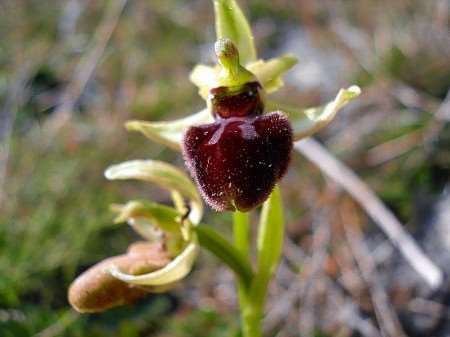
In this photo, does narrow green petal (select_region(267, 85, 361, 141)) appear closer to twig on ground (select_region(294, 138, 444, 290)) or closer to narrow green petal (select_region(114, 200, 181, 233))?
narrow green petal (select_region(114, 200, 181, 233))

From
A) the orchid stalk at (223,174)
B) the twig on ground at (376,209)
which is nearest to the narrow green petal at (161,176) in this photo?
the orchid stalk at (223,174)

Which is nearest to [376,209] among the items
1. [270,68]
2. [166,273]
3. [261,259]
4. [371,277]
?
[371,277]

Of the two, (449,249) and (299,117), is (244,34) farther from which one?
(449,249)

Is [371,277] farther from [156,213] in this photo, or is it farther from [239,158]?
[239,158]

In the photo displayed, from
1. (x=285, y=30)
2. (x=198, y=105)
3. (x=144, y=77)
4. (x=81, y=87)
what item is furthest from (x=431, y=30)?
(x=81, y=87)

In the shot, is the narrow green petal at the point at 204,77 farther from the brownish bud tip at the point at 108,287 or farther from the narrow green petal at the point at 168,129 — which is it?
the brownish bud tip at the point at 108,287

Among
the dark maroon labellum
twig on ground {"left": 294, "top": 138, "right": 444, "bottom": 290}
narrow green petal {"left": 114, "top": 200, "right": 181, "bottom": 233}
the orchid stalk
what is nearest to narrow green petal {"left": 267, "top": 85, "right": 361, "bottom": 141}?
the orchid stalk
